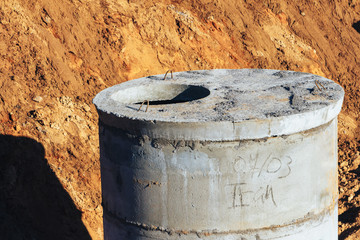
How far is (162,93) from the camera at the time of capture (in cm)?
761

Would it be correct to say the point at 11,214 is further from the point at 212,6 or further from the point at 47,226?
the point at 212,6

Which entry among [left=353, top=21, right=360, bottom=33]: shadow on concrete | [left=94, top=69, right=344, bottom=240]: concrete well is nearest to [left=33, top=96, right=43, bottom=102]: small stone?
[left=94, top=69, right=344, bottom=240]: concrete well

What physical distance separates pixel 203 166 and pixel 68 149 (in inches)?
205

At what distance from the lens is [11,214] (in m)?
9.31

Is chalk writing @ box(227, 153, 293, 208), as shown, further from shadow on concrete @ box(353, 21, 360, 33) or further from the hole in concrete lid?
shadow on concrete @ box(353, 21, 360, 33)

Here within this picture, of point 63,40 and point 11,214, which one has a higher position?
point 63,40

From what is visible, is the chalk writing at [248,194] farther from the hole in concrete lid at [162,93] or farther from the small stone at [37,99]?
the small stone at [37,99]

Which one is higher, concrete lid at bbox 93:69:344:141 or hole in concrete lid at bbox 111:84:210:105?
concrete lid at bbox 93:69:344:141

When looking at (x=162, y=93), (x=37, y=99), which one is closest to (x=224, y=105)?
(x=162, y=93)

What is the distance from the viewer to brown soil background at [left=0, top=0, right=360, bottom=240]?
9750 millimetres

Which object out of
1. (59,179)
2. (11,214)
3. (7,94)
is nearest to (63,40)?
(7,94)

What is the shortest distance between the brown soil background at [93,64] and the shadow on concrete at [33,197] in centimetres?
2

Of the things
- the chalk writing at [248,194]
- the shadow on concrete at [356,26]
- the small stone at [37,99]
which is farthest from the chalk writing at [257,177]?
the shadow on concrete at [356,26]

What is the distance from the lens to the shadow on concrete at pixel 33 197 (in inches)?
369
